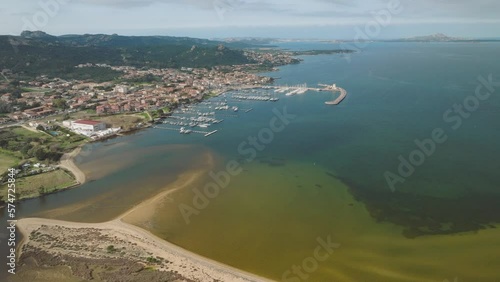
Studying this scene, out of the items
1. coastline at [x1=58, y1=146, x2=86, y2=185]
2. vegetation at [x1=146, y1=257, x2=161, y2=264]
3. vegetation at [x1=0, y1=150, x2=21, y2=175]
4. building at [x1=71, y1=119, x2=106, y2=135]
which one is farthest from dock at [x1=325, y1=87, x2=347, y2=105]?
vegetation at [x1=146, y1=257, x2=161, y2=264]

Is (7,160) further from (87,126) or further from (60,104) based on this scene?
(60,104)

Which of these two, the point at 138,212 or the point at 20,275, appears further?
the point at 138,212

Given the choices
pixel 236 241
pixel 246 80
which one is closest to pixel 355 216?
pixel 236 241

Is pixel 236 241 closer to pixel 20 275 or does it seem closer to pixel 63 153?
pixel 20 275

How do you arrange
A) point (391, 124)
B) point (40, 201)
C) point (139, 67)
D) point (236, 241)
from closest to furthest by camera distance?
point (236, 241)
point (40, 201)
point (391, 124)
point (139, 67)

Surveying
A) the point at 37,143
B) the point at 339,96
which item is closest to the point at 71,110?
the point at 37,143

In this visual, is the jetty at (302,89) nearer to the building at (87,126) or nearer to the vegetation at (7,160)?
the building at (87,126)

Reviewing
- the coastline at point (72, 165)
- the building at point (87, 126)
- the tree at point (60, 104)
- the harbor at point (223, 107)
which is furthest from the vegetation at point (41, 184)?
the tree at point (60, 104)

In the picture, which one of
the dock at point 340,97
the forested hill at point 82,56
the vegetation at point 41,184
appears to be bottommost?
the vegetation at point 41,184

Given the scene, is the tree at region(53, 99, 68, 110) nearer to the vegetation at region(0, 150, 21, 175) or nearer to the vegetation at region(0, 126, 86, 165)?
the vegetation at region(0, 126, 86, 165)
